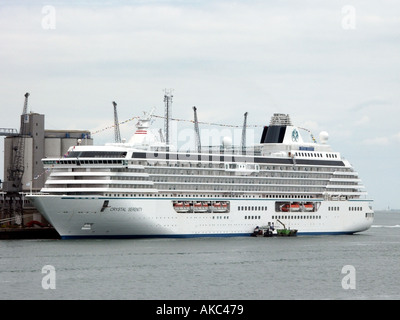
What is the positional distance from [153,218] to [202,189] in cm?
714

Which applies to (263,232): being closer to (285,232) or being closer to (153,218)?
(285,232)

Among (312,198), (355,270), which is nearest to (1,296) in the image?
(355,270)

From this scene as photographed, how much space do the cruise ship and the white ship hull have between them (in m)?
0.08

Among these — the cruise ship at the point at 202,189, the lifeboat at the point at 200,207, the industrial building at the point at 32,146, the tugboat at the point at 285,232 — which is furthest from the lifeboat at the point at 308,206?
the industrial building at the point at 32,146

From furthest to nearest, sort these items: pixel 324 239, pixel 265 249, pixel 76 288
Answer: pixel 324 239 < pixel 265 249 < pixel 76 288

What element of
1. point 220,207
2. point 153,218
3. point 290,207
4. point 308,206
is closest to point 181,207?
point 153,218

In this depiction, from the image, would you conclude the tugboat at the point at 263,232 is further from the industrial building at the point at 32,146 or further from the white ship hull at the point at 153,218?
the industrial building at the point at 32,146

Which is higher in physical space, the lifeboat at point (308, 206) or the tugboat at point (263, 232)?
the lifeboat at point (308, 206)

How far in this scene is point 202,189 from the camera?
7975 centimetres

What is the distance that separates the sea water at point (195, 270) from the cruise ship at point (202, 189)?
2.21m

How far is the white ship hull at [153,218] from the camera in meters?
71.6
